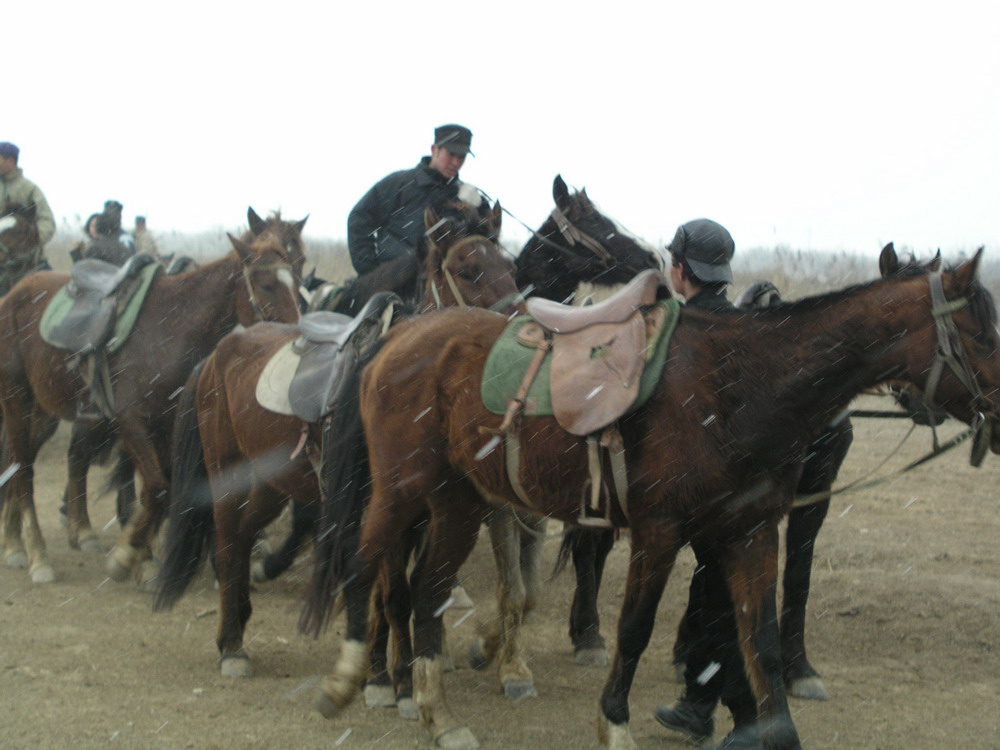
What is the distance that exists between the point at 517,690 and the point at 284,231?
4.08 meters

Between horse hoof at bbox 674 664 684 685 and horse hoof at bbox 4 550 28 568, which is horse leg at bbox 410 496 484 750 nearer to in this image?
horse hoof at bbox 674 664 684 685

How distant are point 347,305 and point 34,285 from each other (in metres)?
3.32

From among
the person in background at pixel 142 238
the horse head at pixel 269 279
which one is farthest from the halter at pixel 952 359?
the person in background at pixel 142 238

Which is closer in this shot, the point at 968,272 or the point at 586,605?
the point at 968,272

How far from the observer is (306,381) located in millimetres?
6152

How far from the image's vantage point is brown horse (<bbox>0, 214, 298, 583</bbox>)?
26.1 feet

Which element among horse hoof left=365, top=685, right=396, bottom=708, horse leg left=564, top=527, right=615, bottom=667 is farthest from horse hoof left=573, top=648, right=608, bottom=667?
horse hoof left=365, top=685, right=396, bottom=708

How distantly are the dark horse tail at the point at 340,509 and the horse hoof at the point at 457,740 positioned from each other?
0.89 meters

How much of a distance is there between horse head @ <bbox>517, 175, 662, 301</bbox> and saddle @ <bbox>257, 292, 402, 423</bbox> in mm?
1270

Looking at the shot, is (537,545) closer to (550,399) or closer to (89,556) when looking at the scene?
(550,399)

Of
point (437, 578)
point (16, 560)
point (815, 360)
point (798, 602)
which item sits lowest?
point (16, 560)

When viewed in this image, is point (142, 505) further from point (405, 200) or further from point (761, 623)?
point (761, 623)

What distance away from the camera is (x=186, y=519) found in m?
6.91

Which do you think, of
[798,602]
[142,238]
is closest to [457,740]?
[798,602]
